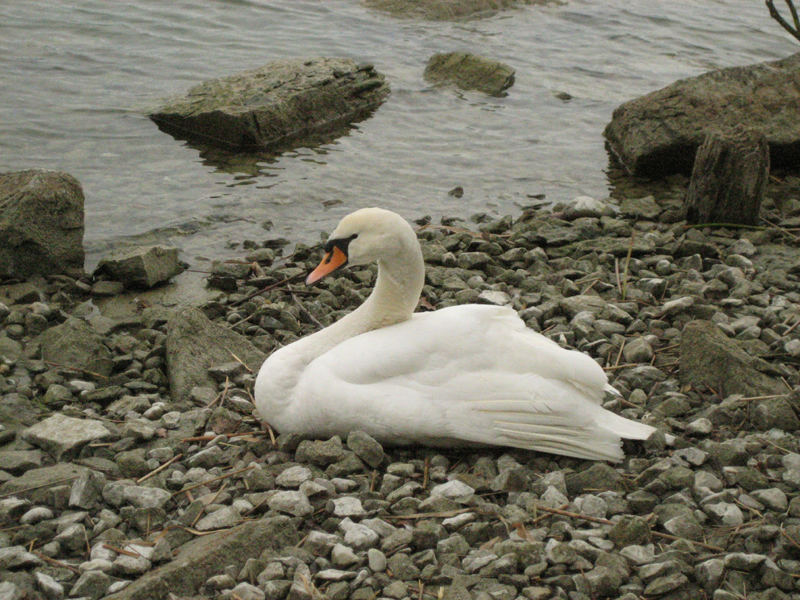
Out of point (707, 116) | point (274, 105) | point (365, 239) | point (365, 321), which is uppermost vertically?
point (707, 116)

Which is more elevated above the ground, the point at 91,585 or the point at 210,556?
the point at 210,556

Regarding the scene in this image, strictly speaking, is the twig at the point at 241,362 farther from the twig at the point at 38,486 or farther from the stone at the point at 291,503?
the stone at the point at 291,503

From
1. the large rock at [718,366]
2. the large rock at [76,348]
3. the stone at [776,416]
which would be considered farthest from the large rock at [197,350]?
the stone at [776,416]

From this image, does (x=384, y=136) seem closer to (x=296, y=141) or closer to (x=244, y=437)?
(x=296, y=141)

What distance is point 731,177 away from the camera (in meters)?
7.80

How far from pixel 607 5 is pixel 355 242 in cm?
1482

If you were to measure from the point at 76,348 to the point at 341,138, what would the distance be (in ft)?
18.9

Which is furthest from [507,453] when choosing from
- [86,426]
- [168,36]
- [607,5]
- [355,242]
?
[607,5]

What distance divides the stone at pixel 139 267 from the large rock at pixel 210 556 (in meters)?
3.70

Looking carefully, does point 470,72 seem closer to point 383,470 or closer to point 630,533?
point 383,470

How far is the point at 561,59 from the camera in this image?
14867 millimetres

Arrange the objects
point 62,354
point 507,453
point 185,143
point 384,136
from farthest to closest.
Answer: point 384,136 → point 185,143 → point 62,354 → point 507,453

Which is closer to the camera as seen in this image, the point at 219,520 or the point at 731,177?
the point at 219,520

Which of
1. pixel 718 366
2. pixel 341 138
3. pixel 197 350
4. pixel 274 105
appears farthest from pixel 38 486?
pixel 341 138
